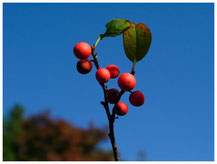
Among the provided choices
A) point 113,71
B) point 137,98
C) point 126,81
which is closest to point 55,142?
point 113,71

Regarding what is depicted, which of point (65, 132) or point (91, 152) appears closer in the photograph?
point (65, 132)

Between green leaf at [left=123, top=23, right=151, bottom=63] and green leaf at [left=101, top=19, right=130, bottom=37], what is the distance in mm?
26

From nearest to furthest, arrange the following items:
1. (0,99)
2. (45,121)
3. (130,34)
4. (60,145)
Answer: (130,34) < (0,99) < (60,145) < (45,121)

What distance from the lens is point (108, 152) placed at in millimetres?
31828

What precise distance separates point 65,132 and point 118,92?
27.9m

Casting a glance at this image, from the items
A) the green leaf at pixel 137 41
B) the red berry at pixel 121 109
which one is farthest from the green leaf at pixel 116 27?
the red berry at pixel 121 109

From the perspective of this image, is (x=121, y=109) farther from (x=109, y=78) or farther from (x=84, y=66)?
(x=84, y=66)

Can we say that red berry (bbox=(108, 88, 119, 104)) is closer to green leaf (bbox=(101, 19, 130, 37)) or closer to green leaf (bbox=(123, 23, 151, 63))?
green leaf (bbox=(123, 23, 151, 63))

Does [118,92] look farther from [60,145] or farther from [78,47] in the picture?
[60,145]

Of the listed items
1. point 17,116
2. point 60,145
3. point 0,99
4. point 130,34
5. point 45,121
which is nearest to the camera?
point 130,34

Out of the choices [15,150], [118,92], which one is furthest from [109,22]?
[15,150]

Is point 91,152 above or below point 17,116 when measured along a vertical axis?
below

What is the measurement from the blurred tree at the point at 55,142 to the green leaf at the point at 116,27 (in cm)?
2665

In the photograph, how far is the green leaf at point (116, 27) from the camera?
156cm
